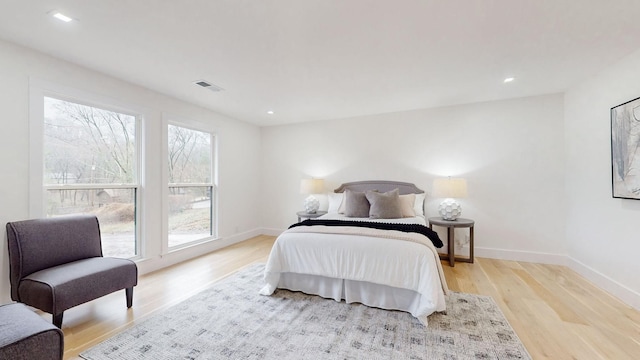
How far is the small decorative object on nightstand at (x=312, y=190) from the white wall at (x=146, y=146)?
4.38ft

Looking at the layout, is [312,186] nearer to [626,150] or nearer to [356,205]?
[356,205]

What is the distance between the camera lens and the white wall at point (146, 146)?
2.24 m

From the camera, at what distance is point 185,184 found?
13.2 feet

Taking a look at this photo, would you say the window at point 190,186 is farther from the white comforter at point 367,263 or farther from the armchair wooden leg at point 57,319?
the white comforter at point 367,263

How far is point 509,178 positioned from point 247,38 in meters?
3.97

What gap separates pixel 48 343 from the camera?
1305mm

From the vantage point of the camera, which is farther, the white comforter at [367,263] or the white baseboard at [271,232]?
the white baseboard at [271,232]

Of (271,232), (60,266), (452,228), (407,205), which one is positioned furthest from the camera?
(271,232)

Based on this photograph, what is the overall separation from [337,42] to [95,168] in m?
2.99

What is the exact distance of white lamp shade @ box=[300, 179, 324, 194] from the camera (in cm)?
475

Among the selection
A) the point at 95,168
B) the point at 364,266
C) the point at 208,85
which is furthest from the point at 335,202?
the point at 95,168

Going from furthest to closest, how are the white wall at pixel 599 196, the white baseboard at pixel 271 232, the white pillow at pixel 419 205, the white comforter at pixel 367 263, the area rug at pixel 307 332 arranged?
the white baseboard at pixel 271 232 → the white pillow at pixel 419 205 → the white wall at pixel 599 196 → the white comforter at pixel 367 263 → the area rug at pixel 307 332

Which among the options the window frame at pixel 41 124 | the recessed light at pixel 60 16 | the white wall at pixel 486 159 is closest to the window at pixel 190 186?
the window frame at pixel 41 124

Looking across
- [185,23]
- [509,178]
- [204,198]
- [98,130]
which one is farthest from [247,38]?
[509,178]
